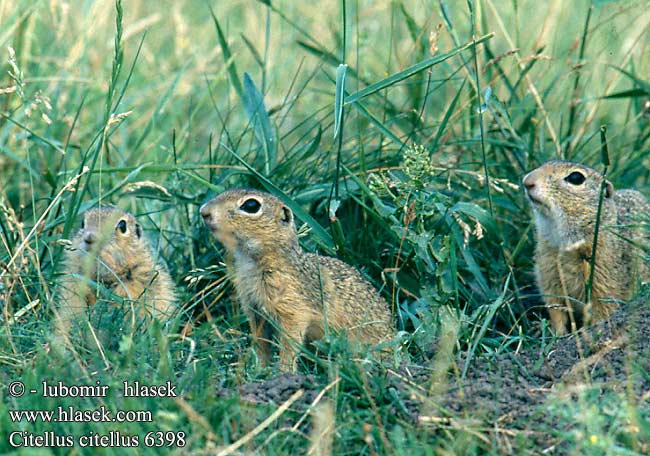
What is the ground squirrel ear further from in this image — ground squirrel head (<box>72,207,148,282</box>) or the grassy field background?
ground squirrel head (<box>72,207,148,282</box>)

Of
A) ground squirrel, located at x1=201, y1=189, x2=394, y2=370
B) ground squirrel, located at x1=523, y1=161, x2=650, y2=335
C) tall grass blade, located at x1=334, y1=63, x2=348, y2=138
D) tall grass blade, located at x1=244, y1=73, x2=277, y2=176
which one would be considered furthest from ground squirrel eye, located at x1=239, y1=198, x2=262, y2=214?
ground squirrel, located at x1=523, y1=161, x2=650, y2=335

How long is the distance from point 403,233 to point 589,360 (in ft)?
4.02

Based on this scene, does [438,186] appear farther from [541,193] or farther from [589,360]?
[589,360]

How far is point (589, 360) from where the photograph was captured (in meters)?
4.17

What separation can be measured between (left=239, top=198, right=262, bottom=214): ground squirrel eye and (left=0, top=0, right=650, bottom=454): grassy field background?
0.23 m

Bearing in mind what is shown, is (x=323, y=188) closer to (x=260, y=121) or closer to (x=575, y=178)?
(x=260, y=121)

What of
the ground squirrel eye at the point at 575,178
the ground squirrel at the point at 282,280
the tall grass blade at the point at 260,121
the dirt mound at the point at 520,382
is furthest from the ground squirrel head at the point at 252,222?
the ground squirrel eye at the point at 575,178

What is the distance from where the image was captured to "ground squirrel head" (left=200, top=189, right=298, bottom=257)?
16.8 feet

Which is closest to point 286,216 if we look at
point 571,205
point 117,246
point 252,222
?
point 252,222

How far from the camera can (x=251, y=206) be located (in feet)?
17.0

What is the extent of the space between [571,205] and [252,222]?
1810mm

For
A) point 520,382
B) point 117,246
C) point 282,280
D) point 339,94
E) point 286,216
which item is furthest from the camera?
point 117,246

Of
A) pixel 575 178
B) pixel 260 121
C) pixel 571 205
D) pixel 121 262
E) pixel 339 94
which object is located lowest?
pixel 121 262

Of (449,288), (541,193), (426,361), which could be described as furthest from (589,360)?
(541,193)
